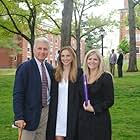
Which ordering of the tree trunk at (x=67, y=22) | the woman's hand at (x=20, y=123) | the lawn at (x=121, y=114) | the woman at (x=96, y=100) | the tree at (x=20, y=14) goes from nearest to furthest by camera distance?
the woman's hand at (x=20, y=123), the woman at (x=96, y=100), the lawn at (x=121, y=114), the tree trunk at (x=67, y=22), the tree at (x=20, y=14)

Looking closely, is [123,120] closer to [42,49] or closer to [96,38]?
[42,49]

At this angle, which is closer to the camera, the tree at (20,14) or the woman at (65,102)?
the woman at (65,102)

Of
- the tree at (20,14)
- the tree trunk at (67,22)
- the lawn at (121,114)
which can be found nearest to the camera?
the lawn at (121,114)

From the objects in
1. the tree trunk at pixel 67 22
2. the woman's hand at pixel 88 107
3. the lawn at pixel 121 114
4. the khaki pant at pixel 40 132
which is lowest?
the lawn at pixel 121 114

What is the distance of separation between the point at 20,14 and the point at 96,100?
31.2m

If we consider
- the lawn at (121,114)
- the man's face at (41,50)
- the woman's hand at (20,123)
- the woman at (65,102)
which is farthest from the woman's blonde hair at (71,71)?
the lawn at (121,114)

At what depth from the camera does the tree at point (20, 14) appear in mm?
33469

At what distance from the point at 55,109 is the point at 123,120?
5684 millimetres

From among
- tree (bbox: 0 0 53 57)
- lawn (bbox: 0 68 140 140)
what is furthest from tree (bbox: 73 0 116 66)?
lawn (bbox: 0 68 140 140)

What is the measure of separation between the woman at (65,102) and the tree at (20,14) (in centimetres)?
2757

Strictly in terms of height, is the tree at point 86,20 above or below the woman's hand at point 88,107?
above

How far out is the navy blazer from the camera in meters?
5.45

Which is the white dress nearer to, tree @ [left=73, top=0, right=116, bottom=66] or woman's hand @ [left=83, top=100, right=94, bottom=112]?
woman's hand @ [left=83, top=100, right=94, bottom=112]

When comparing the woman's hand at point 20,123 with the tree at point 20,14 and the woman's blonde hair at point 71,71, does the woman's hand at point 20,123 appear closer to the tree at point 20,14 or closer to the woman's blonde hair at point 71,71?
the woman's blonde hair at point 71,71
